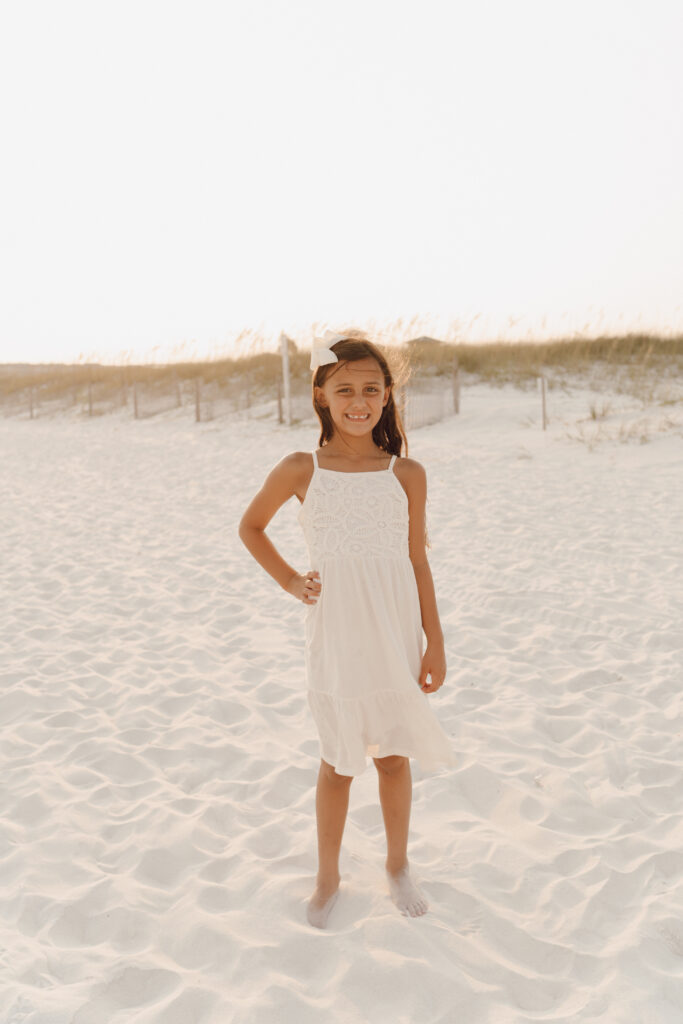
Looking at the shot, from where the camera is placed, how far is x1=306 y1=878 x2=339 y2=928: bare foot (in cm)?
211

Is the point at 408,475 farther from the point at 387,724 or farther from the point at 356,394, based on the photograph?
the point at 387,724

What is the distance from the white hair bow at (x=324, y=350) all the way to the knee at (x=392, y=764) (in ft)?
3.51

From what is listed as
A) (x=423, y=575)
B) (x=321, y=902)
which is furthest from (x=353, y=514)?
(x=321, y=902)

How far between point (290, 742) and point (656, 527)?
4626mm

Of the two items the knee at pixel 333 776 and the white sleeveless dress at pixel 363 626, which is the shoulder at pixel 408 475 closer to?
the white sleeveless dress at pixel 363 626

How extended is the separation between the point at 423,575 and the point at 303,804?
122cm

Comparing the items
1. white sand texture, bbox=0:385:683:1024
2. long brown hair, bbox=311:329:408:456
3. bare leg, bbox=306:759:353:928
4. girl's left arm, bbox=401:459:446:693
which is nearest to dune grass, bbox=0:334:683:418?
white sand texture, bbox=0:385:683:1024

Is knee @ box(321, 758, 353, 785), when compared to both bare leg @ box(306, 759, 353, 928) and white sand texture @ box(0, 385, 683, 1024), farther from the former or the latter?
white sand texture @ box(0, 385, 683, 1024)

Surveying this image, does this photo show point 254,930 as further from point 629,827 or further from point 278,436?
point 278,436

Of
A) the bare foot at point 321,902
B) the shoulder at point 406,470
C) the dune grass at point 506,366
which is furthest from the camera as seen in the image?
the dune grass at point 506,366

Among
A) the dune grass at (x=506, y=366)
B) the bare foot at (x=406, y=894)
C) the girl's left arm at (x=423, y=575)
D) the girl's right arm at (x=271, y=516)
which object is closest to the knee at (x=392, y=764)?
the girl's left arm at (x=423, y=575)

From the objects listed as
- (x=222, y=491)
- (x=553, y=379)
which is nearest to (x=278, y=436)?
(x=222, y=491)

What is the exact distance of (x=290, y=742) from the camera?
3230 mm

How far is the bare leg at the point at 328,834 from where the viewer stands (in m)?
2.05
